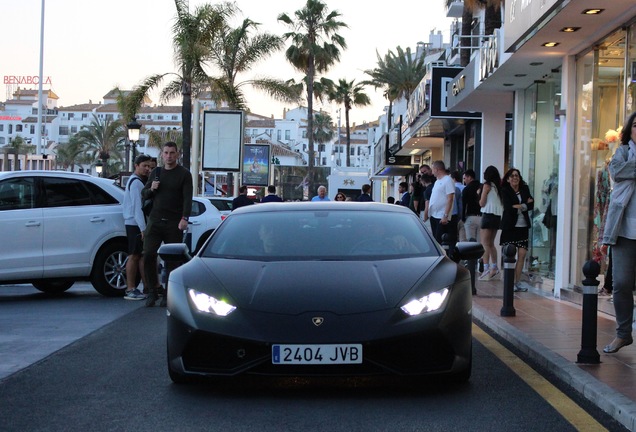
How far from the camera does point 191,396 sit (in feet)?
18.3

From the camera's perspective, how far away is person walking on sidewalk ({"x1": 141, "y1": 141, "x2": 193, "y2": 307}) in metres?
10.9

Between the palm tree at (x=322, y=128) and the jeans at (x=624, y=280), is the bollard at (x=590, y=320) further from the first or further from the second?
the palm tree at (x=322, y=128)

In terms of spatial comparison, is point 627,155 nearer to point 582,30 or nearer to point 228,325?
point 228,325

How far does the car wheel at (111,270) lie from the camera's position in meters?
12.1

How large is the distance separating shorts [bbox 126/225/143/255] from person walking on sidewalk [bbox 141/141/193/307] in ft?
2.30

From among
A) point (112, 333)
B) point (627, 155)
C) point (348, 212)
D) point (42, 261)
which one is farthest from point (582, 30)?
point (42, 261)

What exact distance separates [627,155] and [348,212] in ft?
7.21

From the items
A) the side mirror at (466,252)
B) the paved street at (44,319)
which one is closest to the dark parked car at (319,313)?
the side mirror at (466,252)

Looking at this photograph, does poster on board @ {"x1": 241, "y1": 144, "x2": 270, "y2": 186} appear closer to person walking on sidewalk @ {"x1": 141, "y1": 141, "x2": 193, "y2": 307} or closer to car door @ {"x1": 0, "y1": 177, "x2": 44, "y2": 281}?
car door @ {"x1": 0, "y1": 177, "x2": 44, "y2": 281}

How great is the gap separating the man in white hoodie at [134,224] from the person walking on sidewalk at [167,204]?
1.97ft

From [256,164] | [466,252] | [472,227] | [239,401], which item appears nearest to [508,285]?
[466,252]

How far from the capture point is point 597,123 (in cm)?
1169

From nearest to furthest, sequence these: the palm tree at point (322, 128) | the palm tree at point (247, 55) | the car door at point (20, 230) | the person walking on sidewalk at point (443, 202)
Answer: the car door at point (20, 230), the person walking on sidewalk at point (443, 202), the palm tree at point (247, 55), the palm tree at point (322, 128)

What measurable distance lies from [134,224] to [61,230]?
1033 millimetres
